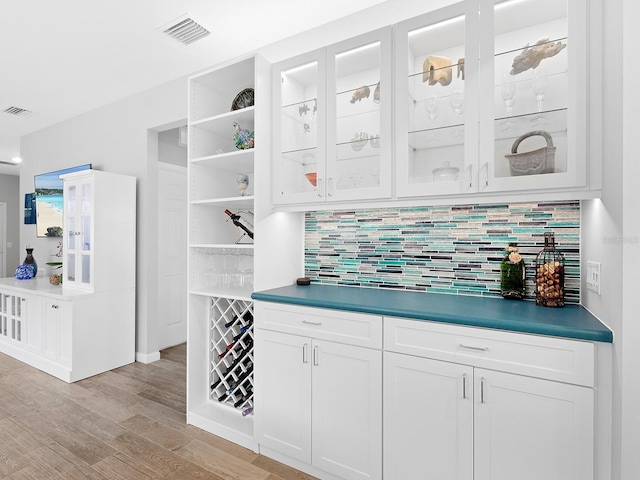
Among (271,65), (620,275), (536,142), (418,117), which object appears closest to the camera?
(620,275)

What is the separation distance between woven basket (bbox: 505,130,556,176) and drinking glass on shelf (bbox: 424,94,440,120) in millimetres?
407

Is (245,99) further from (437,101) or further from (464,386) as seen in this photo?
(464,386)

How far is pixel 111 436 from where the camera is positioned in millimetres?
2219

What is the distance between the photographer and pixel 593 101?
139 cm

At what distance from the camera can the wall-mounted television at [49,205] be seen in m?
4.34

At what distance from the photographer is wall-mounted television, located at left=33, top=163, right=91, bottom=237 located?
434 centimetres

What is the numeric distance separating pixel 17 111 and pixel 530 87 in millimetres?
5197

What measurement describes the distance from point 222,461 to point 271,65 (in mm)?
2392

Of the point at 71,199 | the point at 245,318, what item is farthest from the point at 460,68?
the point at 71,199

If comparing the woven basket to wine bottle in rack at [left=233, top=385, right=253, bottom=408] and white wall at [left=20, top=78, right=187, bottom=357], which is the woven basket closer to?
wine bottle in rack at [left=233, top=385, right=253, bottom=408]

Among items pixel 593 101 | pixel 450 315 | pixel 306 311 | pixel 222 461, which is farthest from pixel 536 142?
pixel 222 461

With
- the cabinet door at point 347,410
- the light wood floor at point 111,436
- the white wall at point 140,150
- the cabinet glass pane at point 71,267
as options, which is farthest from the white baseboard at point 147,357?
the cabinet door at point 347,410

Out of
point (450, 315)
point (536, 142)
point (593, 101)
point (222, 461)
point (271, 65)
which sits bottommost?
point (222, 461)

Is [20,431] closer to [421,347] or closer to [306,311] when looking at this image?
[306,311]
